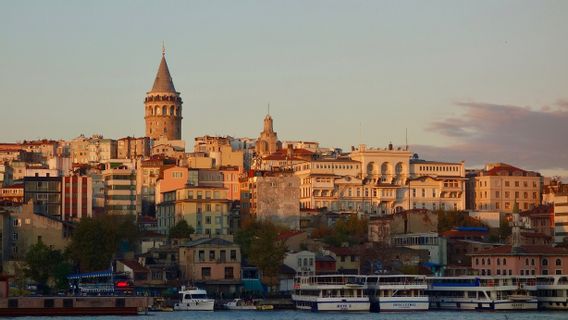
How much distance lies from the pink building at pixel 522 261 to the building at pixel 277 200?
27.9 metres

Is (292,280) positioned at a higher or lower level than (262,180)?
lower

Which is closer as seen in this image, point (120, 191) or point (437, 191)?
point (120, 191)

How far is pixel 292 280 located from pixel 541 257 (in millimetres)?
15167

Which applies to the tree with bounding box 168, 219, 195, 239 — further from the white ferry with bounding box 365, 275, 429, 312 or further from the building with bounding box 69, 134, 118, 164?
the building with bounding box 69, 134, 118, 164

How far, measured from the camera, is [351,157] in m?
140

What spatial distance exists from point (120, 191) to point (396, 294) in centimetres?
5019

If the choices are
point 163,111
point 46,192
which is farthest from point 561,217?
point 163,111

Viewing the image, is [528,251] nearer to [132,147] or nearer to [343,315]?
[343,315]

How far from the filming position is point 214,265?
3479 inches

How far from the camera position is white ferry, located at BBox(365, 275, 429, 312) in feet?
267

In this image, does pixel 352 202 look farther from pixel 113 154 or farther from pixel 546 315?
pixel 546 315

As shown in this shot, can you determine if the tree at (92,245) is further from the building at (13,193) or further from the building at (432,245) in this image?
the building at (13,193)

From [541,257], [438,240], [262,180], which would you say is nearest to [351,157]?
[262,180]

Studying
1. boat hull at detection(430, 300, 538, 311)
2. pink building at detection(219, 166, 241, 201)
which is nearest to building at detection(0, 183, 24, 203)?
Result: pink building at detection(219, 166, 241, 201)
